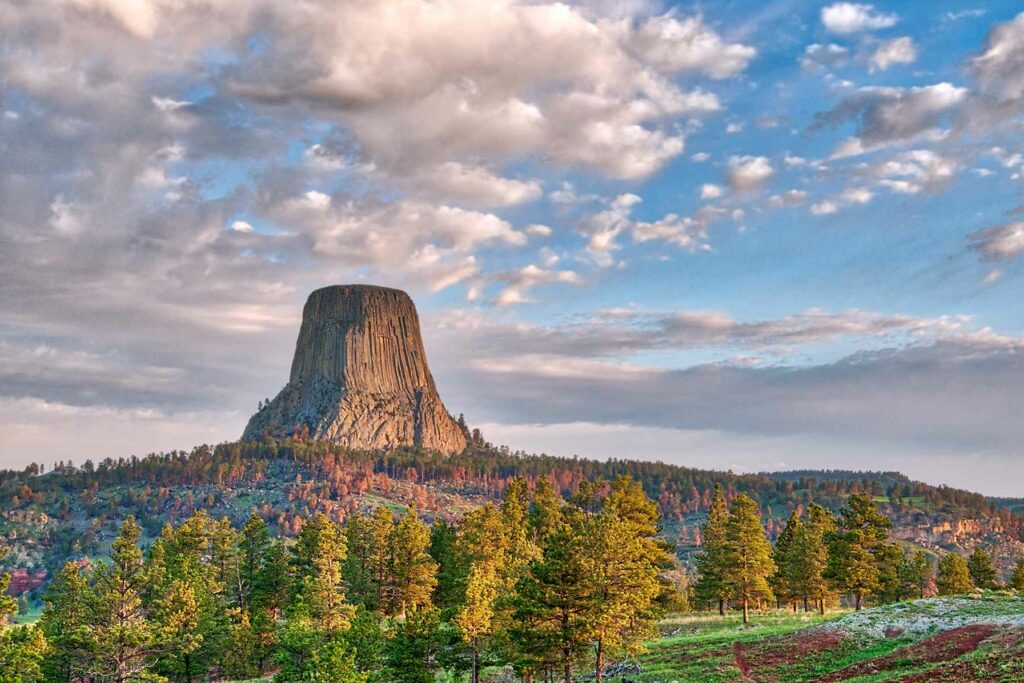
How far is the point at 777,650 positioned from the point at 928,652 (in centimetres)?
1196

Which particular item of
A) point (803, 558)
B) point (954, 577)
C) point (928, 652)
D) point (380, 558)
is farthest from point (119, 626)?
point (954, 577)

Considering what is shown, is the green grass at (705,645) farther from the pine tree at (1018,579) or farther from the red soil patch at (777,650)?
the pine tree at (1018,579)

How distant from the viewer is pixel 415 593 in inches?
3310

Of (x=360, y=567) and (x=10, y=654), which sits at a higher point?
(x=360, y=567)

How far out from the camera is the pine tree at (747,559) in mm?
84438

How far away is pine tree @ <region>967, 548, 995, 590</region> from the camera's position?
109m

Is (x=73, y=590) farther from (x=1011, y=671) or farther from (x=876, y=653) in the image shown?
(x=1011, y=671)

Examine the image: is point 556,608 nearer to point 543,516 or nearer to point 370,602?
point 543,516

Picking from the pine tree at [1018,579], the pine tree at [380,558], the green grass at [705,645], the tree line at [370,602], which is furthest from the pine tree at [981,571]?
the pine tree at [380,558]

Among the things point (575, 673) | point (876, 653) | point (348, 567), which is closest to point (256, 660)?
point (348, 567)

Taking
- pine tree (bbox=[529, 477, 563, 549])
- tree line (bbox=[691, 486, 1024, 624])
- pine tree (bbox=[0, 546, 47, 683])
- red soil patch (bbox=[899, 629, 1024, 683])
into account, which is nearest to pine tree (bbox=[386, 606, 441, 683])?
pine tree (bbox=[0, 546, 47, 683])

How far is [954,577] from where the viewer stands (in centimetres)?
10306

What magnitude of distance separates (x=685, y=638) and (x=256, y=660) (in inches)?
1736

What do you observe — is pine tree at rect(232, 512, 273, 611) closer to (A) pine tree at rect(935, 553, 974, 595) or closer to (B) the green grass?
(B) the green grass
